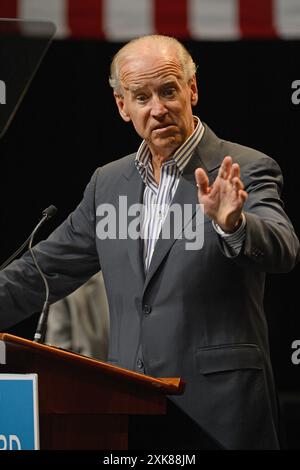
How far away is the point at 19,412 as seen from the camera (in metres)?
1.70

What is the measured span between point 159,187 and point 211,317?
0.37 metres

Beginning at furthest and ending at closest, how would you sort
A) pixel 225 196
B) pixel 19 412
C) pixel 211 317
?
1. pixel 211 317
2. pixel 225 196
3. pixel 19 412

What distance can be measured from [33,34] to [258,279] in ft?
5.27

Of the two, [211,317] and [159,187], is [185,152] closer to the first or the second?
[159,187]

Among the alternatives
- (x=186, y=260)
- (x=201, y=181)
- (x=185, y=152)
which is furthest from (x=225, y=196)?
(x=185, y=152)

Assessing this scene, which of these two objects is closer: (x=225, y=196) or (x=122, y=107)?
(x=225, y=196)

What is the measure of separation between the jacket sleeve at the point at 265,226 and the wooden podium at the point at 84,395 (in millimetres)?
307

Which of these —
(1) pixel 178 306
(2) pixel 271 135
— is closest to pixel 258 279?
(1) pixel 178 306

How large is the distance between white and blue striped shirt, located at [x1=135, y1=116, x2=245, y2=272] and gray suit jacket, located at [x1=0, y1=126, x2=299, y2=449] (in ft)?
0.09

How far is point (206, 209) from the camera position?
1860mm

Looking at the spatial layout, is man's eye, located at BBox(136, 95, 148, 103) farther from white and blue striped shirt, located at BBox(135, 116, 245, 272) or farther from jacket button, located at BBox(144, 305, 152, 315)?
jacket button, located at BBox(144, 305, 152, 315)

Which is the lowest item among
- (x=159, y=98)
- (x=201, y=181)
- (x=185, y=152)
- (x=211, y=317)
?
(x=211, y=317)
